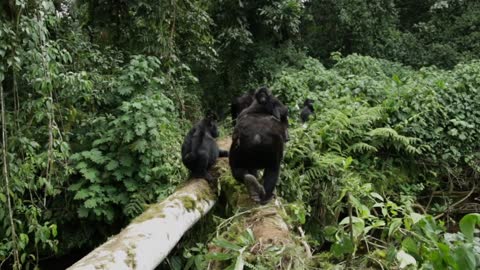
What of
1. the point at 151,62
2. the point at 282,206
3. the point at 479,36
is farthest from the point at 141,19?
the point at 479,36

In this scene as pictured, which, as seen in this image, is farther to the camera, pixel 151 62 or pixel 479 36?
pixel 479 36

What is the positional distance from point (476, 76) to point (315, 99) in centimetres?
318

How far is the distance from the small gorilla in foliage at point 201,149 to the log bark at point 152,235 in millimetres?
314

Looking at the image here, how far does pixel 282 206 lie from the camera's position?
5000 millimetres

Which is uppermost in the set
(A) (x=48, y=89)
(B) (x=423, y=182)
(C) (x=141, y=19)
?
(C) (x=141, y=19)

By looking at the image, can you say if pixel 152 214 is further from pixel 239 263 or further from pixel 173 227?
pixel 239 263

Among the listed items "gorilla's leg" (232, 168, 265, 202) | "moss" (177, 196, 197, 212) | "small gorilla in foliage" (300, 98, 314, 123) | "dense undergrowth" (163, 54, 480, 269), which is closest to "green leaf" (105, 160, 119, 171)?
"dense undergrowth" (163, 54, 480, 269)

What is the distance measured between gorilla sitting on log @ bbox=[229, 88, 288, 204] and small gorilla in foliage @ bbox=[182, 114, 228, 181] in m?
0.75

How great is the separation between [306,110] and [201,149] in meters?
4.49

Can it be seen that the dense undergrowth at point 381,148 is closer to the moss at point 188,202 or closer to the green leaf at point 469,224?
the moss at point 188,202

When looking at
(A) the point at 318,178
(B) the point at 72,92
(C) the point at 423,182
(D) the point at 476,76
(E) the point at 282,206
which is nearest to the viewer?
(E) the point at 282,206

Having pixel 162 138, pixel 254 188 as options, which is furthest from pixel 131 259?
pixel 162 138

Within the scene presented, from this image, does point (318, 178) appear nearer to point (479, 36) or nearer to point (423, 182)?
point (423, 182)

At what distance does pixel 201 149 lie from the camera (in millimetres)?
6086
